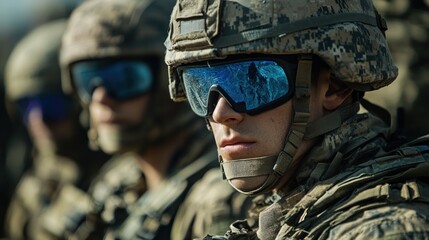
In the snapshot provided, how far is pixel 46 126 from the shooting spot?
37.7 ft

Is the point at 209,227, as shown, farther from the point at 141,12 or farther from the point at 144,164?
the point at 141,12

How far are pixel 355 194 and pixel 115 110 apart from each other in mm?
3728

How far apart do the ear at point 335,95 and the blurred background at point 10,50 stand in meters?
8.80

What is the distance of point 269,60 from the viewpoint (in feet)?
15.7

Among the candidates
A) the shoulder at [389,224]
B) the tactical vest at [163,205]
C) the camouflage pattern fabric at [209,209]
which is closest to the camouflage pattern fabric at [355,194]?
the shoulder at [389,224]

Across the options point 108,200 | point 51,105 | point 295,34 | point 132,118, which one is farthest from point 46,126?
point 295,34

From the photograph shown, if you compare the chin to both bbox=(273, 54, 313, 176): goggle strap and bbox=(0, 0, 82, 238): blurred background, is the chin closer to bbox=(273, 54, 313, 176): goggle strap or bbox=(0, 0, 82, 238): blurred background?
bbox=(273, 54, 313, 176): goggle strap

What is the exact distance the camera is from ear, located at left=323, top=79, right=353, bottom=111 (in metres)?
4.91

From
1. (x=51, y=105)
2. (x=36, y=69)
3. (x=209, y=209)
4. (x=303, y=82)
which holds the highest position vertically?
(x=303, y=82)

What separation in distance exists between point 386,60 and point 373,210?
0.80 metres

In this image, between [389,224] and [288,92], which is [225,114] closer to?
[288,92]

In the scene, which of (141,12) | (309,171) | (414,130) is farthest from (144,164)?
(309,171)

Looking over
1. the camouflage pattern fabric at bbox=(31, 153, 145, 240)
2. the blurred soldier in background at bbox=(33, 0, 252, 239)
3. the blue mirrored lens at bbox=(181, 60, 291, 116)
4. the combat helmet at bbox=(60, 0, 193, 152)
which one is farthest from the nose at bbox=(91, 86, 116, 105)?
the blue mirrored lens at bbox=(181, 60, 291, 116)

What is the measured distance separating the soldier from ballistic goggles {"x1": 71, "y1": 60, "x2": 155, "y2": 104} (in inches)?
122
